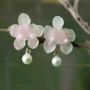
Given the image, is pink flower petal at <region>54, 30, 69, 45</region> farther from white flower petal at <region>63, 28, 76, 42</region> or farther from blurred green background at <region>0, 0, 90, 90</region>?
blurred green background at <region>0, 0, 90, 90</region>

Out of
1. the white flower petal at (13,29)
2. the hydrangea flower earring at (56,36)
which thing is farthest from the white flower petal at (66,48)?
the white flower petal at (13,29)

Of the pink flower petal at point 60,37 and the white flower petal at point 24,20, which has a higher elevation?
the white flower petal at point 24,20

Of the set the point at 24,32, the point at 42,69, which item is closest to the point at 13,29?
the point at 24,32

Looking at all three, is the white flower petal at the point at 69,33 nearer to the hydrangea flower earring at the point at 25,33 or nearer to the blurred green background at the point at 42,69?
the hydrangea flower earring at the point at 25,33

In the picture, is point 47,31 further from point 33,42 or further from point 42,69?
point 42,69

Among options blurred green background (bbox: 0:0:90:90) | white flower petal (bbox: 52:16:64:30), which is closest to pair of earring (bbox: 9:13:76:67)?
white flower petal (bbox: 52:16:64:30)
